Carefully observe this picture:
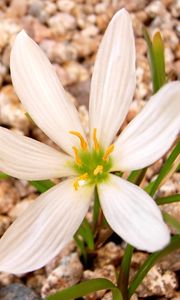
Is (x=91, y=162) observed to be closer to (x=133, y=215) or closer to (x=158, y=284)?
(x=133, y=215)

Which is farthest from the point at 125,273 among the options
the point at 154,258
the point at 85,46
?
the point at 85,46

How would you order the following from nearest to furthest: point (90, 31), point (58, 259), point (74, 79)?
point (58, 259)
point (74, 79)
point (90, 31)

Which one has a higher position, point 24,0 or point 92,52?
point 24,0

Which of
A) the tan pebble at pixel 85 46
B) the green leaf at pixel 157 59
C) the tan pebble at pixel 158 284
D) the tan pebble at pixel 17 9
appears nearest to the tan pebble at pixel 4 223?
the tan pebble at pixel 158 284

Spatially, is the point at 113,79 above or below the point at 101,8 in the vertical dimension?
above

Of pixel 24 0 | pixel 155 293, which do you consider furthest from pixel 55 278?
pixel 24 0

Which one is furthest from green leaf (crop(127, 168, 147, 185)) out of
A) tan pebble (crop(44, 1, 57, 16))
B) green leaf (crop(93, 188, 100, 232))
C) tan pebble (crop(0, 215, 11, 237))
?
tan pebble (crop(44, 1, 57, 16))

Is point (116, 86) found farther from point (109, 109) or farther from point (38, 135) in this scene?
point (38, 135)

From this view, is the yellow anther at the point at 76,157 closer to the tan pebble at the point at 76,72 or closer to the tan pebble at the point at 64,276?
the tan pebble at the point at 64,276
